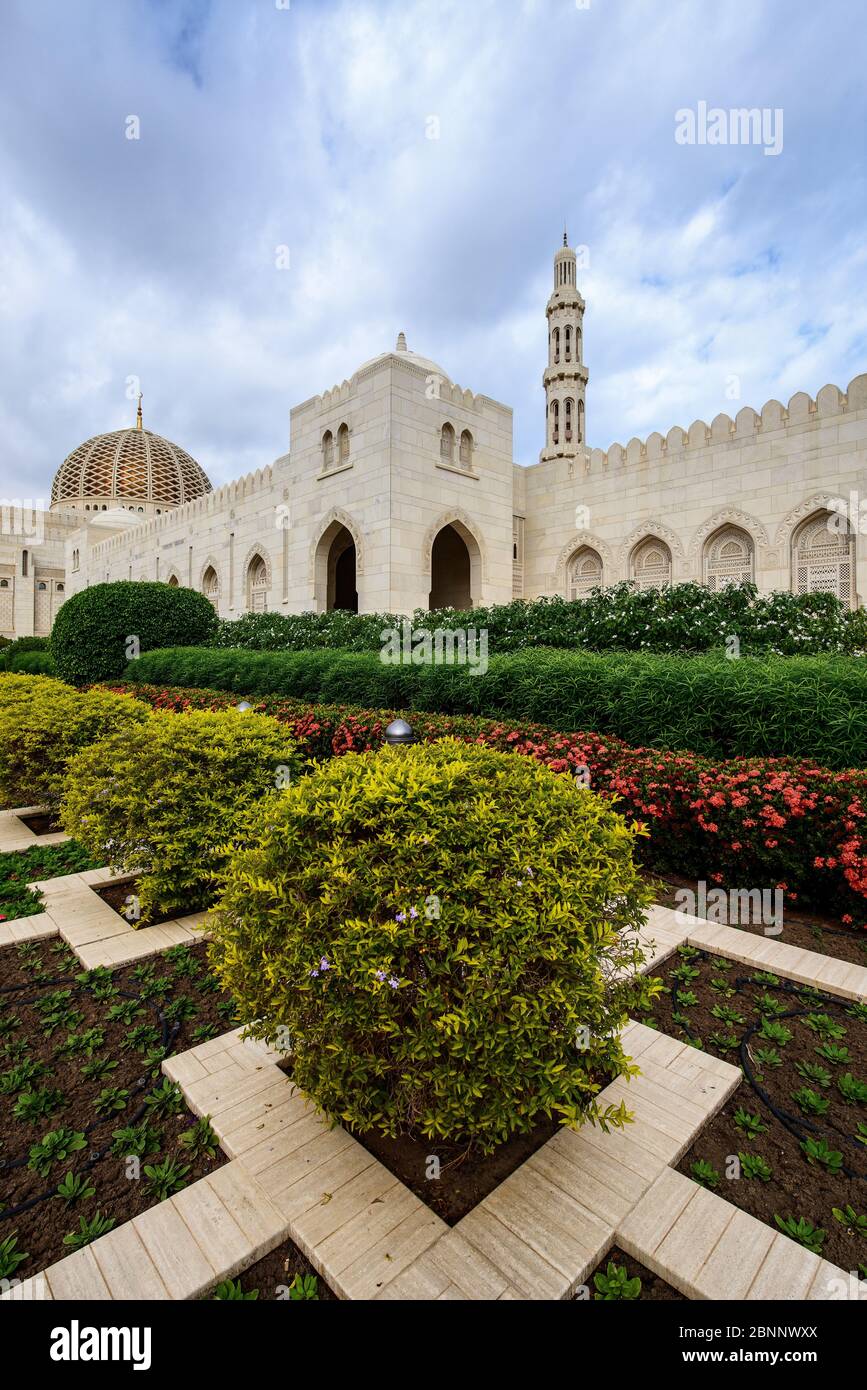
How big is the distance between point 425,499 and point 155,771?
1255 cm

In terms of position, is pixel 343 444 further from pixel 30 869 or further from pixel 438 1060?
pixel 438 1060

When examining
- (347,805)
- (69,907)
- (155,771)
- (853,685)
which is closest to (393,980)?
(347,805)

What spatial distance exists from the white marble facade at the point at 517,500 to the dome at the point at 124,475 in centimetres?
3152

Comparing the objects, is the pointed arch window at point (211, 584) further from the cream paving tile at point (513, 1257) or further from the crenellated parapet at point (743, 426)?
the cream paving tile at point (513, 1257)

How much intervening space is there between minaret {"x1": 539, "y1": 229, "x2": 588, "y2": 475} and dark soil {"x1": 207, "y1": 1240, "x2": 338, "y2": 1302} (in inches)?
909

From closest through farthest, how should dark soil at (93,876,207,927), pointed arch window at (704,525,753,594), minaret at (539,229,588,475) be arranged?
dark soil at (93,876,207,927), pointed arch window at (704,525,753,594), minaret at (539,229,588,475)

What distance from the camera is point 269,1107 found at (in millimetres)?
2297

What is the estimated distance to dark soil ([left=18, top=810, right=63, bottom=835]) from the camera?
5988 mm

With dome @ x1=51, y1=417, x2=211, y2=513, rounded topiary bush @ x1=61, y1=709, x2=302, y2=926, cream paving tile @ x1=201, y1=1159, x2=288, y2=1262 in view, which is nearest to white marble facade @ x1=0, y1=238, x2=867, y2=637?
rounded topiary bush @ x1=61, y1=709, x2=302, y2=926

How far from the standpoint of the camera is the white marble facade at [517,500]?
13.5m

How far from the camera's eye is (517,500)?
1833 cm

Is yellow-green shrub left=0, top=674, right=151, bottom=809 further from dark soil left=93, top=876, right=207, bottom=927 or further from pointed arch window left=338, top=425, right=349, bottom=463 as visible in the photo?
pointed arch window left=338, top=425, right=349, bottom=463

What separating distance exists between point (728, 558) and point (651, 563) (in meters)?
1.95

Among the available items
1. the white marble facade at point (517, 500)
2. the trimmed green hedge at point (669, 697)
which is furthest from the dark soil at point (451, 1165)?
the white marble facade at point (517, 500)
